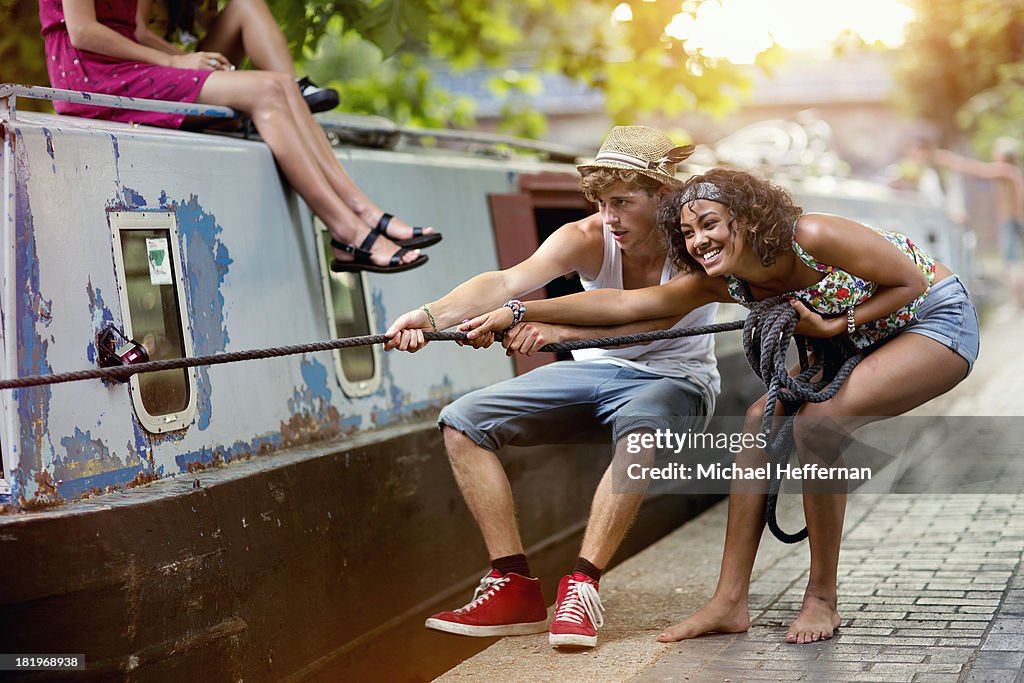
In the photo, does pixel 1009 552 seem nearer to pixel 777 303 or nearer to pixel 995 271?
pixel 777 303

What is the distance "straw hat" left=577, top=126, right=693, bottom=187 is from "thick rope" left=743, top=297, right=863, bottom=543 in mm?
619

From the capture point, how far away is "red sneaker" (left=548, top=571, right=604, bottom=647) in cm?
438

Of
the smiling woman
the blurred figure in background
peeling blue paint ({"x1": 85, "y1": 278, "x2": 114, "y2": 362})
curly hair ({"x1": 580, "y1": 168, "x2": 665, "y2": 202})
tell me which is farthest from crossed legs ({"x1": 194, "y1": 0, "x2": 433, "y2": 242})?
the blurred figure in background

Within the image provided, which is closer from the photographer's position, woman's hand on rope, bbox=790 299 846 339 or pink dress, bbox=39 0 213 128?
woman's hand on rope, bbox=790 299 846 339

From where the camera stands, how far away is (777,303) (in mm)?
4465

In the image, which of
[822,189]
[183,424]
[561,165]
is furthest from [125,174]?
[822,189]

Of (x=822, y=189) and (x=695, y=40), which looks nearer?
(x=695, y=40)

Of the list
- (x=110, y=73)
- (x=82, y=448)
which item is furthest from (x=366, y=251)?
(x=82, y=448)

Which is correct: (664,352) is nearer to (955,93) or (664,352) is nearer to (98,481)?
(98,481)

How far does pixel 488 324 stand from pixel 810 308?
1126mm

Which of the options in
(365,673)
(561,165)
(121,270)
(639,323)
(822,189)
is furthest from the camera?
(822,189)

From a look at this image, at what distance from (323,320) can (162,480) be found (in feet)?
4.16

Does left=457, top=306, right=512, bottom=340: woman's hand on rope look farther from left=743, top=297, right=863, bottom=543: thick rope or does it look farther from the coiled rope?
left=743, top=297, right=863, bottom=543: thick rope

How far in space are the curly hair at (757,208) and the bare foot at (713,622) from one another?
4.24 feet
